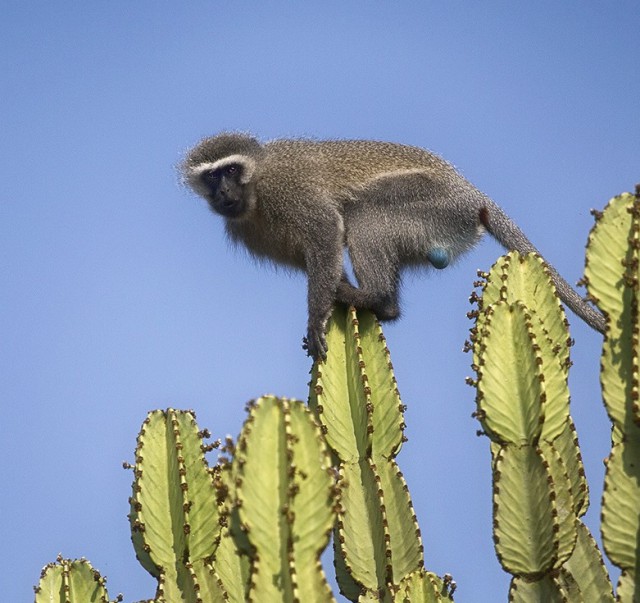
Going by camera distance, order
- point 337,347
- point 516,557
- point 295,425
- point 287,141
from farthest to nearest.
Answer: point 287,141 → point 337,347 → point 516,557 → point 295,425

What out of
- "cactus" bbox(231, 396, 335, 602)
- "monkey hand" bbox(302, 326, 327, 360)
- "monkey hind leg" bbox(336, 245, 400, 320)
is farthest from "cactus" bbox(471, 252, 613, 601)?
"monkey hind leg" bbox(336, 245, 400, 320)

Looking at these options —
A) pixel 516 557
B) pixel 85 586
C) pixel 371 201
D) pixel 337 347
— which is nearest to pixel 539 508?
pixel 516 557

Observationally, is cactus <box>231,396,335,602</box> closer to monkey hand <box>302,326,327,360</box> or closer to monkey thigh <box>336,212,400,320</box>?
monkey hand <box>302,326,327,360</box>

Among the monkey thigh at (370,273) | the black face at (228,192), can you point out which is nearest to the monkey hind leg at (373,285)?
the monkey thigh at (370,273)

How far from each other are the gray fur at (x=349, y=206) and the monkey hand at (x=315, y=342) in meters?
0.62

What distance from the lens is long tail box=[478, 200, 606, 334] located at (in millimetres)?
7188

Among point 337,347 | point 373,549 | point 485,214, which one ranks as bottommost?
point 373,549

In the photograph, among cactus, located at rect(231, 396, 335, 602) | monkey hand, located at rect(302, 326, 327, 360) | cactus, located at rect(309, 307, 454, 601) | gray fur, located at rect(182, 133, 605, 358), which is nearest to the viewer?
cactus, located at rect(231, 396, 335, 602)

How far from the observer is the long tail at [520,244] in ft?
23.6

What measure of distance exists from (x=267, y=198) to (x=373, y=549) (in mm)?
3361

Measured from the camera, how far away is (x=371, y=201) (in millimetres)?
8133

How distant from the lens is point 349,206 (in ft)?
26.8

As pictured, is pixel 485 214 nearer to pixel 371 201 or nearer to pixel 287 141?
pixel 371 201

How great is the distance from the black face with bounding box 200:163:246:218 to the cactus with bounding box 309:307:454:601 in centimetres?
278
